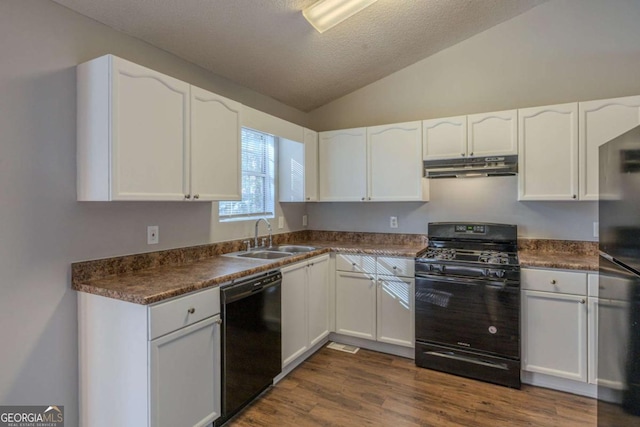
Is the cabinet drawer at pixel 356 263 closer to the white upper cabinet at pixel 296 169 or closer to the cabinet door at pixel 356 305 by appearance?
the cabinet door at pixel 356 305

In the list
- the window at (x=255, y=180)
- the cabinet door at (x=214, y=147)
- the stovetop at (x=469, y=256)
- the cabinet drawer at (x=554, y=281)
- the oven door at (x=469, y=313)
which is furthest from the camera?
the window at (x=255, y=180)

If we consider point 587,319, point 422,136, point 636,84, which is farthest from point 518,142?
point 587,319

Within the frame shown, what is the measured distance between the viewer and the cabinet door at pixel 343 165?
3.40 meters

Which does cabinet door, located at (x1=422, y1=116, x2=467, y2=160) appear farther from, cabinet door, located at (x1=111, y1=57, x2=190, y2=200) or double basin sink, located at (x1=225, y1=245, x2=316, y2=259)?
cabinet door, located at (x1=111, y1=57, x2=190, y2=200)

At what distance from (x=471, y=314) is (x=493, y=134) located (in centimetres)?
149

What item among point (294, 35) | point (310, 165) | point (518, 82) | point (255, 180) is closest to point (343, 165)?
point (310, 165)

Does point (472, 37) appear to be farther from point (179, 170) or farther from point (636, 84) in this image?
point (179, 170)

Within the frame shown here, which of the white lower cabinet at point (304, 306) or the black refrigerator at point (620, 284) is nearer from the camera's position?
the black refrigerator at point (620, 284)

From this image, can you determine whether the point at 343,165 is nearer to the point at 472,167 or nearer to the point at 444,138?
the point at 444,138

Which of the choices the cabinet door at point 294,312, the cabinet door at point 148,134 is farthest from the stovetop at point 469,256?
the cabinet door at point 148,134

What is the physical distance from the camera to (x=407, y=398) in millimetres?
2363

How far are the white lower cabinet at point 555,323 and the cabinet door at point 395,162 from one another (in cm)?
118

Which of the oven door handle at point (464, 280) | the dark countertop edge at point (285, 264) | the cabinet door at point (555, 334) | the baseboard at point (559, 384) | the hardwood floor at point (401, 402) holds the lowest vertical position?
the hardwood floor at point (401, 402)

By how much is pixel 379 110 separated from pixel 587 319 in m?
2.56
